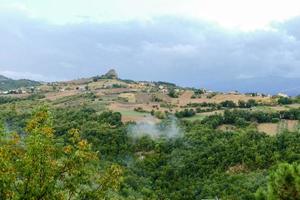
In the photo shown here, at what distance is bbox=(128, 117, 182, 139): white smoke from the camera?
137750mm

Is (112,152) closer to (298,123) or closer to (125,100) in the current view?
(298,123)

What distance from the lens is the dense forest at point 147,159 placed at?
21.5 meters

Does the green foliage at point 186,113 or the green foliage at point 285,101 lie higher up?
the green foliage at point 285,101

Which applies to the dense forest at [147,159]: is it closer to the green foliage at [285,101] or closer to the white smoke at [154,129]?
the white smoke at [154,129]

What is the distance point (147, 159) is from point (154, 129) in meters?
19.7

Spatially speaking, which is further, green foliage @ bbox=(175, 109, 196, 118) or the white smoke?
green foliage @ bbox=(175, 109, 196, 118)

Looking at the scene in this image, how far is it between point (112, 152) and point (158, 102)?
5358 cm

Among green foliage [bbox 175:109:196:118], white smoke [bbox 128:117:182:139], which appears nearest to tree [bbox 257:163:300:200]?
white smoke [bbox 128:117:182:139]

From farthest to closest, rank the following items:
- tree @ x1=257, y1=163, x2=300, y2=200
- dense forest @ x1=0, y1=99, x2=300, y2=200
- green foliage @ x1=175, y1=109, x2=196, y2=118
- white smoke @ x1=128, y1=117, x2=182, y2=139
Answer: green foliage @ x1=175, y1=109, x2=196, y2=118 < white smoke @ x1=128, y1=117, x2=182, y2=139 < tree @ x1=257, y1=163, x2=300, y2=200 < dense forest @ x1=0, y1=99, x2=300, y2=200

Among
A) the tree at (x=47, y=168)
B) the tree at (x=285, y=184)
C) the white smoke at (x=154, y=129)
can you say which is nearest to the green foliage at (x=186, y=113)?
the white smoke at (x=154, y=129)

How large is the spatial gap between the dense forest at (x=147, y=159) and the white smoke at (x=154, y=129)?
2.19 ft

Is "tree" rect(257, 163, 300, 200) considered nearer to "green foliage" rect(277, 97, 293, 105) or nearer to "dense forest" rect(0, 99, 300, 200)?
"dense forest" rect(0, 99, 300, 200)

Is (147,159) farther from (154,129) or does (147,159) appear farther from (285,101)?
(285,101)

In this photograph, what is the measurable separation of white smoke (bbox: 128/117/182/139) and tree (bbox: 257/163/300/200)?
341ft
